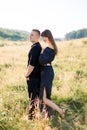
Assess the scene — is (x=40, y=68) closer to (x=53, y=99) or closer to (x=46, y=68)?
(x=46, y=68)

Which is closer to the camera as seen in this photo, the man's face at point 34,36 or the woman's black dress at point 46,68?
the woman's black dress at point 46,68

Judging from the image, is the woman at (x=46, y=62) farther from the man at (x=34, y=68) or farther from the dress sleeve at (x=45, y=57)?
the man at (x=34, y=68)

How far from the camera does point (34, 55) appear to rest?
8789 mm

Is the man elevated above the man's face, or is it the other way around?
the man's face

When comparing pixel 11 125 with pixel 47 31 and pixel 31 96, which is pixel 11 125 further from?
pixel 47 31

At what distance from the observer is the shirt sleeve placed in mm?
8781

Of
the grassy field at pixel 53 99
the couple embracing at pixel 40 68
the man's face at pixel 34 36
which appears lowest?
the grassy field at pixel 53 99

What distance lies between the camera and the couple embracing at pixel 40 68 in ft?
28.8

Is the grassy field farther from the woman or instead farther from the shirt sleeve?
the shirt sleeve

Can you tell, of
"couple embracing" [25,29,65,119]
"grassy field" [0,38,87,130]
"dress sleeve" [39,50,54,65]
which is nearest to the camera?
"grassy field" [0,38,87,130]

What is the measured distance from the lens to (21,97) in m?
9.98

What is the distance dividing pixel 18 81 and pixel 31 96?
3084 mm

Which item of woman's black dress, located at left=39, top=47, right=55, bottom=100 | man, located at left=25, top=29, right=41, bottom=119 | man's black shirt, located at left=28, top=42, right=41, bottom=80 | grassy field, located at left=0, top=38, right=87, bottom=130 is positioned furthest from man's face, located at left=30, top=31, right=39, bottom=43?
grassy field, located at left=0, top=38, right=87, bottom=130

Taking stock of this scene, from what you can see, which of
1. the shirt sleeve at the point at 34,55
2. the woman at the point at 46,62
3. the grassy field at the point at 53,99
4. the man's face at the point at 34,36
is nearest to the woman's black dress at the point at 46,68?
the woman at the point at 46,62
